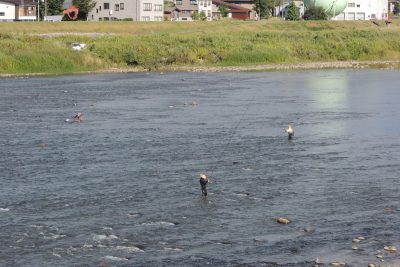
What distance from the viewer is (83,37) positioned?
197 ft

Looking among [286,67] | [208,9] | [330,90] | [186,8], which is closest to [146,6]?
[186,8]

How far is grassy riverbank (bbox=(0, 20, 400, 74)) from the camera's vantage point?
52219 mm

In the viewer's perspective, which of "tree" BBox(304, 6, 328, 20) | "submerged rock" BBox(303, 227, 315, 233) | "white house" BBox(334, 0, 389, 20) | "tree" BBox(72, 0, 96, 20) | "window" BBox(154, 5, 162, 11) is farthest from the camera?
"white house" BBox(334, 0, 389, 20)

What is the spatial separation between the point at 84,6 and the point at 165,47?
1119 inches

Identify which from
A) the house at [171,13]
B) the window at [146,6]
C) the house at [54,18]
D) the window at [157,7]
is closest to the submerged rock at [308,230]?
the house at [54,18]

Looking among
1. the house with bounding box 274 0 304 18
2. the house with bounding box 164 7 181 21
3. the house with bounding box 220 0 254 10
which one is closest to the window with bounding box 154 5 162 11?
the house with bounding box 164 7 181 21

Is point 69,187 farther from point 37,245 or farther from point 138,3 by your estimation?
point 138,3

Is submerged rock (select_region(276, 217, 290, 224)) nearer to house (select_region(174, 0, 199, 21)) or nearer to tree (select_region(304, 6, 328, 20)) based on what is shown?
tree (select_region(304, 6, 328, 20))

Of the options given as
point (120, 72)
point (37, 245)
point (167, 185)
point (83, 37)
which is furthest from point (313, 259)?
point (83, 37)

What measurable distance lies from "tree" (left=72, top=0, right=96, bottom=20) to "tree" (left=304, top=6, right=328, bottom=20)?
83.7ft

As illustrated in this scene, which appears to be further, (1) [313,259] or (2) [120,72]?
(2) [120,72]

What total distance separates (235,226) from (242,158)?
6278 mm

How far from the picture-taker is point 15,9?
83750 mm

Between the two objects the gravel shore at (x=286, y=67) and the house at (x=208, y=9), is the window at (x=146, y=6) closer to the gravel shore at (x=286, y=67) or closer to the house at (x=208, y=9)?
the house at (x=208, y=9)
